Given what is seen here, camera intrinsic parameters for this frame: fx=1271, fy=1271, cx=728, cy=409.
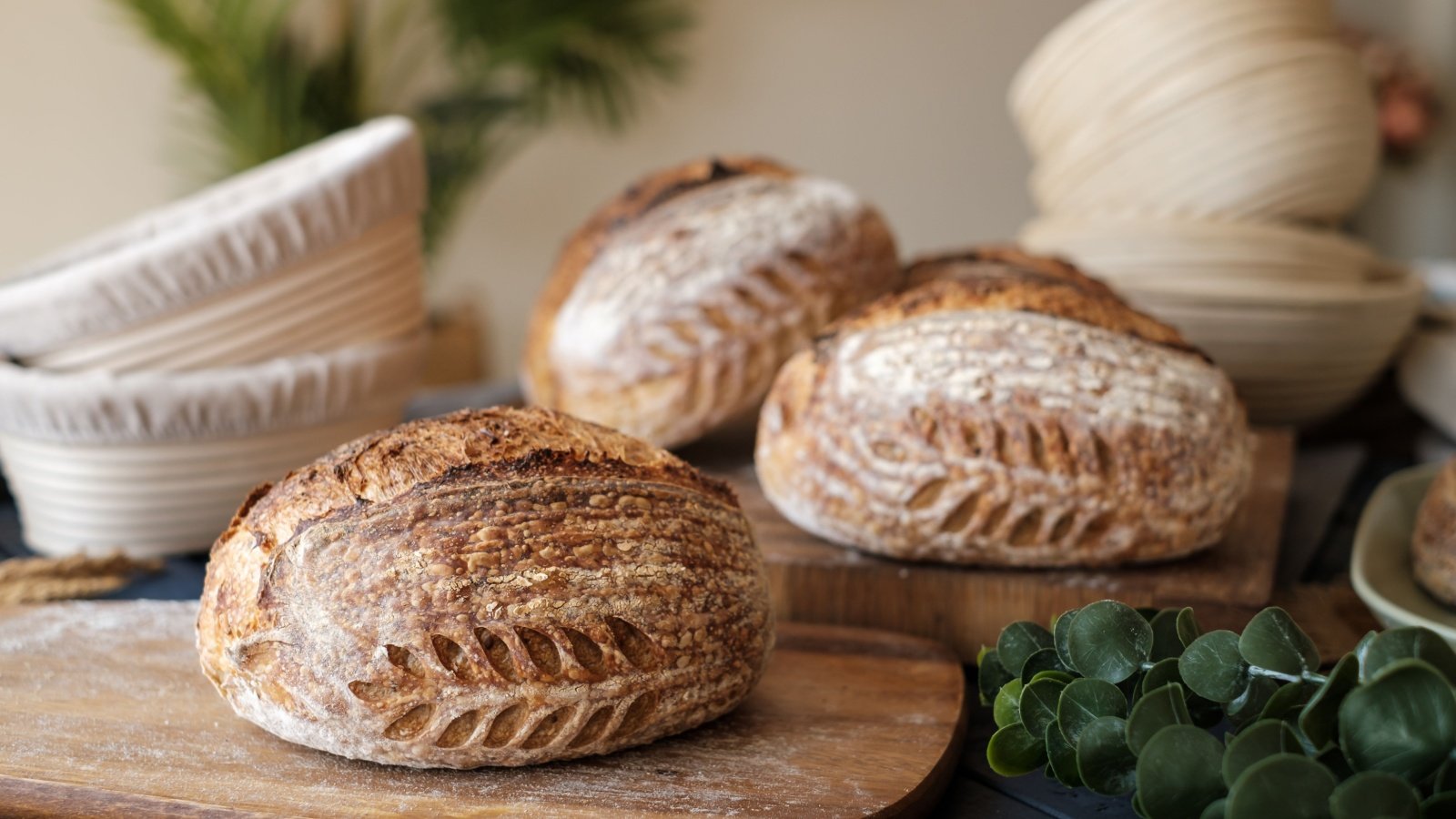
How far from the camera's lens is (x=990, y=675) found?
2.83 ft

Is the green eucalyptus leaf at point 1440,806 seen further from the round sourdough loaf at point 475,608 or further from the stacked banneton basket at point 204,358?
the stacked banneton basket at point 204,358

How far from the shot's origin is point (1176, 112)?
1.63 metres

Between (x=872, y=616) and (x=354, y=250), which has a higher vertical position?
(x=354, y=250)

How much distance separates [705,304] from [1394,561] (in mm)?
733

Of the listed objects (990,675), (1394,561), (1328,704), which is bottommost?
(1394,561)

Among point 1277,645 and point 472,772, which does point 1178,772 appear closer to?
point 1277,645

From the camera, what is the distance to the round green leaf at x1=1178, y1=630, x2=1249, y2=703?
0.70 meters

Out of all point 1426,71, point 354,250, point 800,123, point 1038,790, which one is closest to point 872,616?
point 1038,790

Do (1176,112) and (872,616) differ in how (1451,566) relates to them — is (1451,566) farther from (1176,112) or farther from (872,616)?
(1176,112)

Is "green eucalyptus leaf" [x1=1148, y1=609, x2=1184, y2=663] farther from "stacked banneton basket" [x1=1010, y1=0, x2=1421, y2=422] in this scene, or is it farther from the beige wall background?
the beige wall background

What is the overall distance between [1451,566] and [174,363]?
124 centimetres

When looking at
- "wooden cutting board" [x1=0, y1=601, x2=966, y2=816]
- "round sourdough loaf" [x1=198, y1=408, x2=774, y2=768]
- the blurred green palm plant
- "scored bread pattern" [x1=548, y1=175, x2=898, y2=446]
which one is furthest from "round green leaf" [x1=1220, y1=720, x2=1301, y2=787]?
the blurred green palm plant

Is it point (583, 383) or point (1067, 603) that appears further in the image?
point (583, 383)

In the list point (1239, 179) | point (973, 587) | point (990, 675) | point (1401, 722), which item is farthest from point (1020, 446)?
point (1239, 179)
